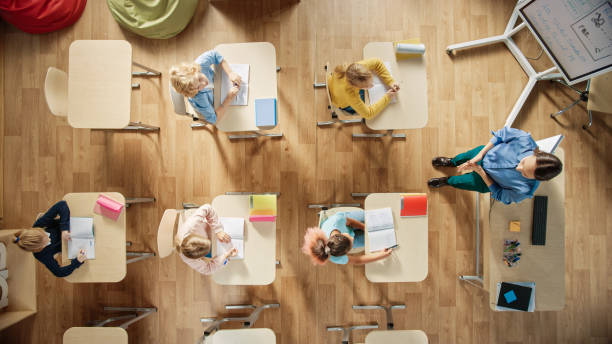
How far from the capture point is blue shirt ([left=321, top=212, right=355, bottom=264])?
218 cm

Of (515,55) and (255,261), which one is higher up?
(515,55)

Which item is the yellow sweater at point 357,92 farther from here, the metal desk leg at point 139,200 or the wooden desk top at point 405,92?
the metal desk leg at point 139,200

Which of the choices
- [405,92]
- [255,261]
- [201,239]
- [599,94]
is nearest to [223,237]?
[201,239]

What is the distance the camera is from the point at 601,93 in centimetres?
262

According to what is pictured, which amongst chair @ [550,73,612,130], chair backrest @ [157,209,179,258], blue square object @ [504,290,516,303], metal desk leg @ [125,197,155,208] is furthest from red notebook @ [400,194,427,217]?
metal desk leg @ [125,197,155,208]

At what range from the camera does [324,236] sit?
2.04 metres

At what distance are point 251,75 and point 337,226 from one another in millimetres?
1396

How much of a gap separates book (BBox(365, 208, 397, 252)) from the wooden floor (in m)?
0.70

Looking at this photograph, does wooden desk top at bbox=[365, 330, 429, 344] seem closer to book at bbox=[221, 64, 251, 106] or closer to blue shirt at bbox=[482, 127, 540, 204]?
blue shirt at bbox=[482, 127, 540, 204]

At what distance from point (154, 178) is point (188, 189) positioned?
0.37 metres

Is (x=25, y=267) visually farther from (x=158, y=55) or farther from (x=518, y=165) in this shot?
(x=518, y=165)

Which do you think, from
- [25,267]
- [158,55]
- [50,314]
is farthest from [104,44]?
[50,314]

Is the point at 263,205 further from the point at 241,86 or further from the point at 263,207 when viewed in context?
the point at 241,86

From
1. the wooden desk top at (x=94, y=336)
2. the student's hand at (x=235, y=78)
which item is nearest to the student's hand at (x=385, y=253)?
the student's hand at (x=235, y=78)
